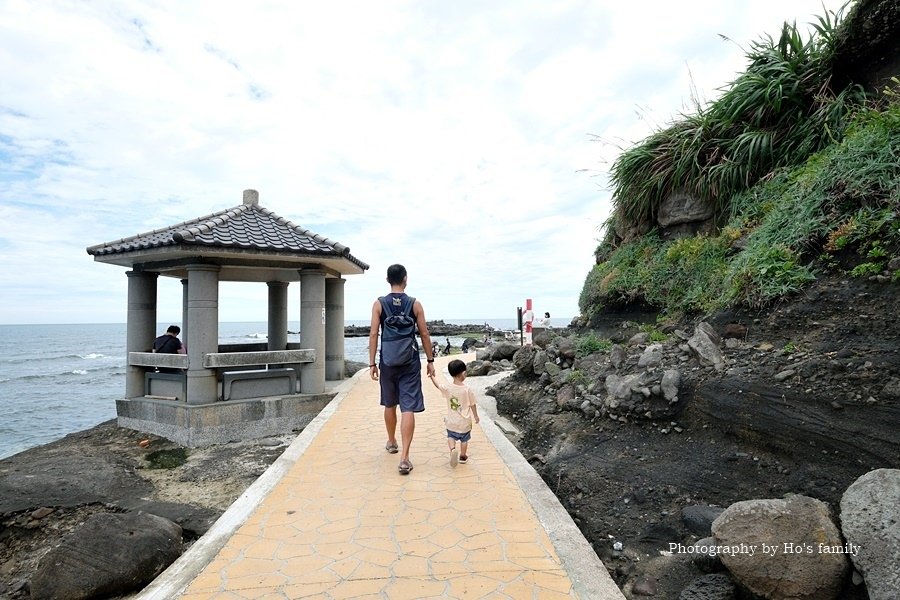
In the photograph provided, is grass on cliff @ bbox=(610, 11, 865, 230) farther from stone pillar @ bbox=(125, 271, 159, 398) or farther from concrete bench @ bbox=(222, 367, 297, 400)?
stone pillar @ bbox=(125, 271, 159, 398)

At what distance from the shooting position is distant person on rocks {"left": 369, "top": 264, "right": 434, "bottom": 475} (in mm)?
4512

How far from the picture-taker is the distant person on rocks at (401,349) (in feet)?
14.8

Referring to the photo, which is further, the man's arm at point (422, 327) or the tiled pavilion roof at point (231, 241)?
the tiled pavilion roof at point (231, 241)

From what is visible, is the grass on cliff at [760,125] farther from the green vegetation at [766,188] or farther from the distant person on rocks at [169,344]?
the distant person on rocks at [169,344]

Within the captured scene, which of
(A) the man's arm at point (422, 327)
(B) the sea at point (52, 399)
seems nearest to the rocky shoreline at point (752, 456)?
(A) the man's arm at point (422, 327)

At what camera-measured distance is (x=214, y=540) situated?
10.9 ft

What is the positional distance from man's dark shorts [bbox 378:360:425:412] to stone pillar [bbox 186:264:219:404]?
15.1 feet

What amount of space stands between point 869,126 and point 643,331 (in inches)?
139

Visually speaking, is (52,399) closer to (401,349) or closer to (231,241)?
(231,241)

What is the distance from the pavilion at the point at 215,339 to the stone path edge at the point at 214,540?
3.09 m

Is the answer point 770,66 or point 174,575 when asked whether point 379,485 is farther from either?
point 770,66

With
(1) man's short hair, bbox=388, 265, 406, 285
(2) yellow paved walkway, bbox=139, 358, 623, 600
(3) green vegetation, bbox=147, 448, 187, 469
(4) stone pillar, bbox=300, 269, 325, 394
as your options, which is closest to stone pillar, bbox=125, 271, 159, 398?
(3) green vegetation, bbox=147, 448, 187, 469

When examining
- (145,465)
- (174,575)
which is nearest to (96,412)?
(145,465)

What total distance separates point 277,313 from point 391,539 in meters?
9.67
